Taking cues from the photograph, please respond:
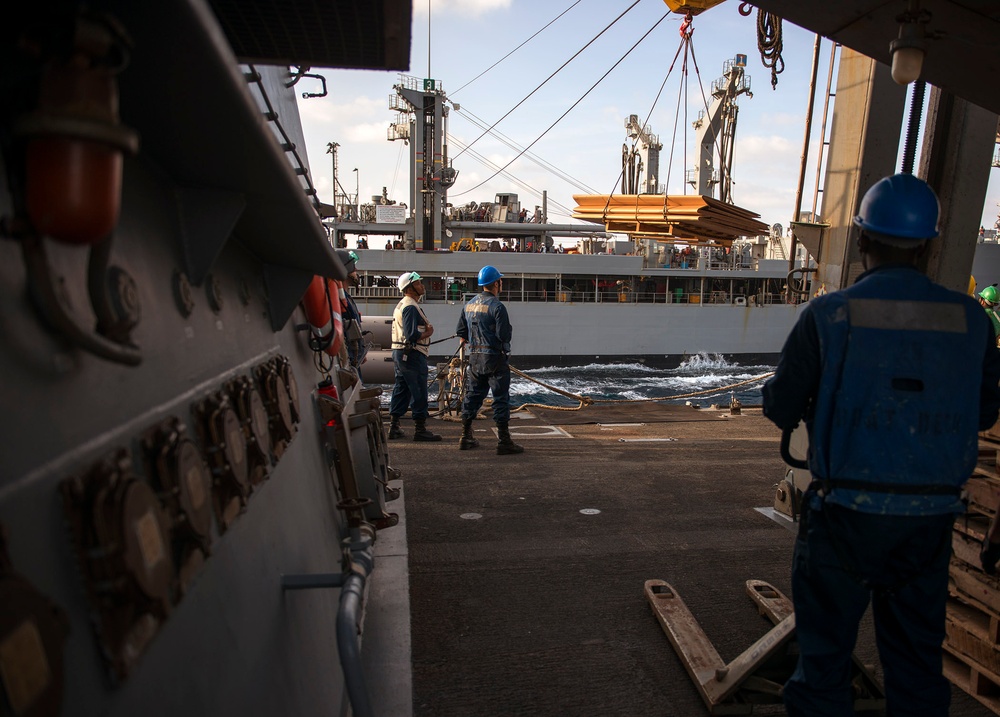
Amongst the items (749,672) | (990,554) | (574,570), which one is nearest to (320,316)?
(574,570)

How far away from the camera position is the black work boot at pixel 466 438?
6129mm

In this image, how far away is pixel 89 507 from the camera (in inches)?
30.4

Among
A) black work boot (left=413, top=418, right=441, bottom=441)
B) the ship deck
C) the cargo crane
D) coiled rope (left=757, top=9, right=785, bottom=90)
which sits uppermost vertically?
the cargo crane

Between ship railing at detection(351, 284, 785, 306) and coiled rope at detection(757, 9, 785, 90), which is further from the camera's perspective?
ship railing at detection(351, 284, 785, 306)

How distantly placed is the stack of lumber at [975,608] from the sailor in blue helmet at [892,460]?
0.67 metres

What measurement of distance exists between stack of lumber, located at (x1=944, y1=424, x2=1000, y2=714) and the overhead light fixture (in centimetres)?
142

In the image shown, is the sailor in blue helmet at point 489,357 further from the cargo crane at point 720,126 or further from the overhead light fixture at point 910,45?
the cargo crane at point 720,126

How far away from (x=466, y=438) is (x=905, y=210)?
4.70 m

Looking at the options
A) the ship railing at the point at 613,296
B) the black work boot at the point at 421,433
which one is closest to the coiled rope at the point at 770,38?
the black work boot at the point at 421,433

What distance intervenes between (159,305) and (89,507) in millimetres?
485

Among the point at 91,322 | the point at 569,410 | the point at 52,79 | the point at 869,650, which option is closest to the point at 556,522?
the point at 869,650

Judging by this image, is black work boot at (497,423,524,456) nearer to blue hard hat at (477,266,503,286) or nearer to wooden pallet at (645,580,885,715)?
blue hard hat at (477,266,503,286)

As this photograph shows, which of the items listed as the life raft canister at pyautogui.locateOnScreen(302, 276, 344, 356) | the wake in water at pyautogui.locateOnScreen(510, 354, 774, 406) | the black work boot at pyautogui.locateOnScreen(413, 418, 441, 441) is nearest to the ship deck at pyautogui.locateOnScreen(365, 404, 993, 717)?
the black work boot at pyautogui.locateOnScreen(413, 418, 441, 441)

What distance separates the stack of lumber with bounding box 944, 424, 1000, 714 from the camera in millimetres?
2260
